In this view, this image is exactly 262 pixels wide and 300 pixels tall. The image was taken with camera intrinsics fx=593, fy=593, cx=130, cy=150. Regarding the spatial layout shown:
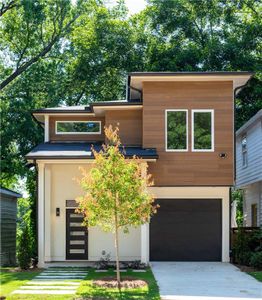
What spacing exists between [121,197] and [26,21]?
63.8ft

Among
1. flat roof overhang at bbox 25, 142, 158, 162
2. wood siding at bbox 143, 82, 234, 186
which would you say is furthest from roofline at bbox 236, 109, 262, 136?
flat roof overhang at bbox 25, 142, 158, 162

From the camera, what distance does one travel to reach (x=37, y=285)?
50.6ft

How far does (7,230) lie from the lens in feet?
90.2

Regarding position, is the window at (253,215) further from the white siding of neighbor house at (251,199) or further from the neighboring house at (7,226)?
the neighboring house at (7,226)

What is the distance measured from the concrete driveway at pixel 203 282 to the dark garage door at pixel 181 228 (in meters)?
0.81

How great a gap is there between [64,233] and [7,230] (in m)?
7.17

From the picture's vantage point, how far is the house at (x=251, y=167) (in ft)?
79.2

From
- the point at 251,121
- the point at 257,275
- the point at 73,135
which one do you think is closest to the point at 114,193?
the point at 257,275

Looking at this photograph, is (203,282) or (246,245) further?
(246,245)

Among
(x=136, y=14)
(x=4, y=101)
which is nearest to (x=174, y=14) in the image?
(x=136, y=14)

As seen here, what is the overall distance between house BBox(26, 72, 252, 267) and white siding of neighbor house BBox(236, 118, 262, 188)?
333 cm

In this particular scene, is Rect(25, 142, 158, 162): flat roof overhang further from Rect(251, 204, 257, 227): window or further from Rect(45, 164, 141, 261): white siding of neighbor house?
Rect(251, 204, 257, 227): window

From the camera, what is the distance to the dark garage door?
835 inches

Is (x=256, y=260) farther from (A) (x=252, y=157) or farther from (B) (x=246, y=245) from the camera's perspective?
(A) (x=252, y=157)
